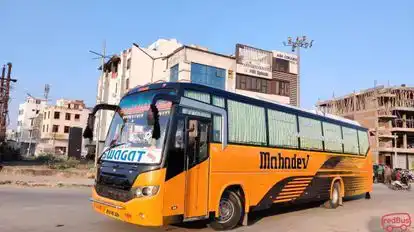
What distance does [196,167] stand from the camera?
796cm

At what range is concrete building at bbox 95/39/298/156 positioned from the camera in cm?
3319

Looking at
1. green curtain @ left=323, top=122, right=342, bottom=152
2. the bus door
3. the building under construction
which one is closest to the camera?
the bus door

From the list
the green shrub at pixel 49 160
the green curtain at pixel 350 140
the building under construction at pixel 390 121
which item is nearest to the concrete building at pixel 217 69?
the green shrub at pixel 49 160

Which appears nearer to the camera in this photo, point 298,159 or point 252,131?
point 252,131

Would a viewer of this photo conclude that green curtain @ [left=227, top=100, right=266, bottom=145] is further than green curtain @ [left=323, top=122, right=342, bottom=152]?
No

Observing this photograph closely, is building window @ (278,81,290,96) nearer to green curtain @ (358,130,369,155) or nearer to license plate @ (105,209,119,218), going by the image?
green curtain @ (358,130,369,155)

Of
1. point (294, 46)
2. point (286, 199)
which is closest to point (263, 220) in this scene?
point (286, 199)

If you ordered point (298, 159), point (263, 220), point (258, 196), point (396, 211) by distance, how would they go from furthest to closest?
1. point (396, 211)
2. point (298, 159)
3. point (263, 220)
4. point (258, 196)

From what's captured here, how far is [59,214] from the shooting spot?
33.9 feet

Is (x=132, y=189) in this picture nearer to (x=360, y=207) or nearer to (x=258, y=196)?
(x=258, y=196)

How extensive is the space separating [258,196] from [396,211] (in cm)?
671

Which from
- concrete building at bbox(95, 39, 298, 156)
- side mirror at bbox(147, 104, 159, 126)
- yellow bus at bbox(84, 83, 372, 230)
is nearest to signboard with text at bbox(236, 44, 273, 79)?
concrete building at bbox(95, 39, 298, 156)

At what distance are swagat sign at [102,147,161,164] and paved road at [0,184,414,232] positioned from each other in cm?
170

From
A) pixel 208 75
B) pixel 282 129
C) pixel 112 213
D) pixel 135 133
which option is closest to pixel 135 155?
pixel 135 133
